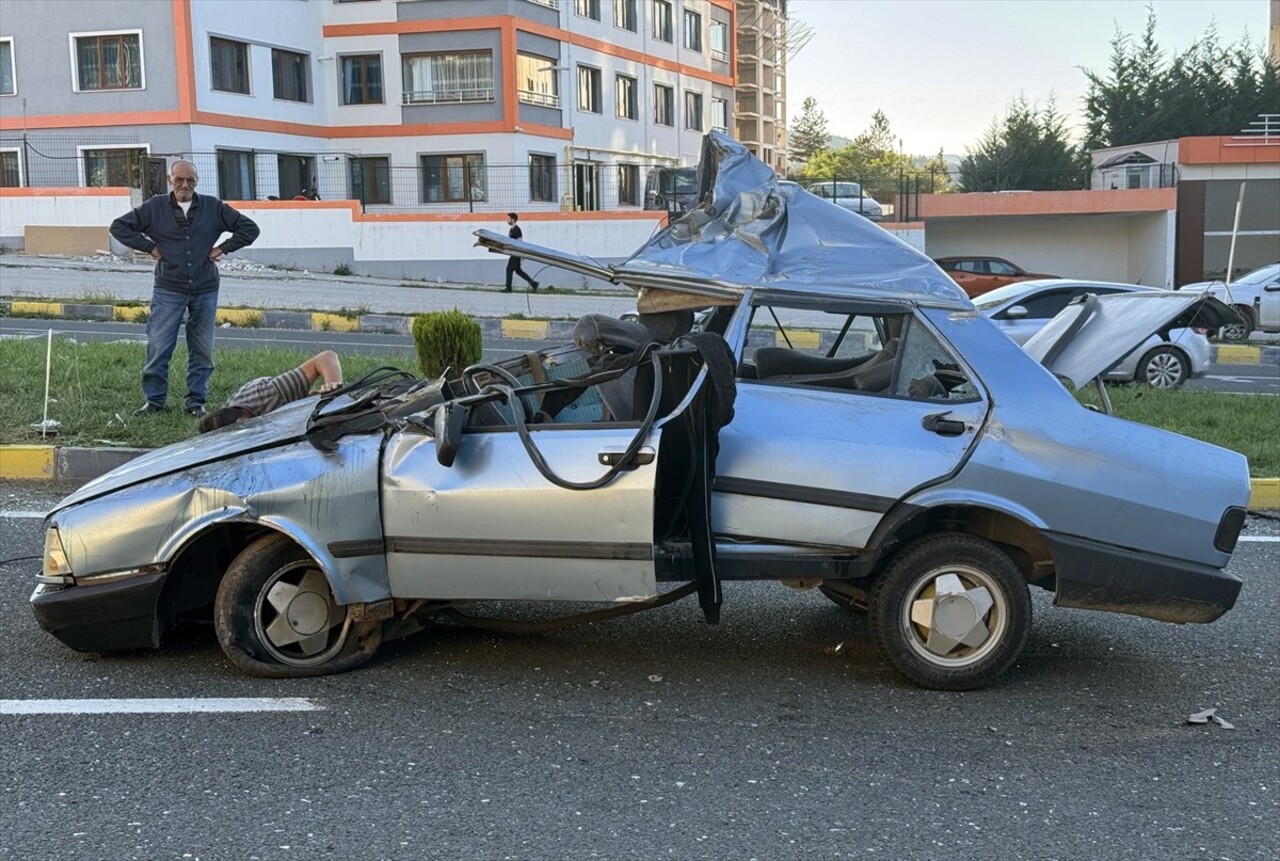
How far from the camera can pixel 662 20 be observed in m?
51.5

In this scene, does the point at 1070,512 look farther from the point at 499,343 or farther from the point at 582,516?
the point at 499,343

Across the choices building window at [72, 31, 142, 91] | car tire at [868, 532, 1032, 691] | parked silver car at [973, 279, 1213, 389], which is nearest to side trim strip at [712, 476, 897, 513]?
car tire at [868, 532, 1032, 691]

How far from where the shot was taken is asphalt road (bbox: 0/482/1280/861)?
3.74m

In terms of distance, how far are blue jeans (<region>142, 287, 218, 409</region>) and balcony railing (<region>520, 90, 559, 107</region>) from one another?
3291 centimetres

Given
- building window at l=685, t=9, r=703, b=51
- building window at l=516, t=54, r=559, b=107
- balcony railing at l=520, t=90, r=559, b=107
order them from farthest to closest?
building window at l=685, t=9, r=703, b=51 < balcony railing at l=520, t=90, r=559, b=107 < building window at l=516, t=54, r=559, b=107

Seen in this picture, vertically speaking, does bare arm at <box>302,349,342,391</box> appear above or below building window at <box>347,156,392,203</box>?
below

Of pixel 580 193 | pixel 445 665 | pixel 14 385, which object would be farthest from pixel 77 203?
pixel 445 665

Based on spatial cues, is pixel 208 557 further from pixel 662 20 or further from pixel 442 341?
pixel 662 20

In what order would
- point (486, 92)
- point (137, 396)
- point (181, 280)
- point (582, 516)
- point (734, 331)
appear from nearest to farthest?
point (582, 516) < point (734, 331) < point (181, 280) < point (137, 396) < point (486, 92)

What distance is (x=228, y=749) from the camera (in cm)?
430

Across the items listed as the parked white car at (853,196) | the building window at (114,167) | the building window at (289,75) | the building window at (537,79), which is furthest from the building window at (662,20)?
the building window at (114,167)

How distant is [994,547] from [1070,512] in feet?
1.01

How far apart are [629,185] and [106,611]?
147ft

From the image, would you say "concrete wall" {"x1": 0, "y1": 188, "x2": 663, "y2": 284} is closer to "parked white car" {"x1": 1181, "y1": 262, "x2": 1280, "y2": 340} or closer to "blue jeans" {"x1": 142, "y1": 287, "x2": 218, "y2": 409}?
"parked white car" {"x1": 1181, "y1": 262, "x2": 1280, "y2": 340}
